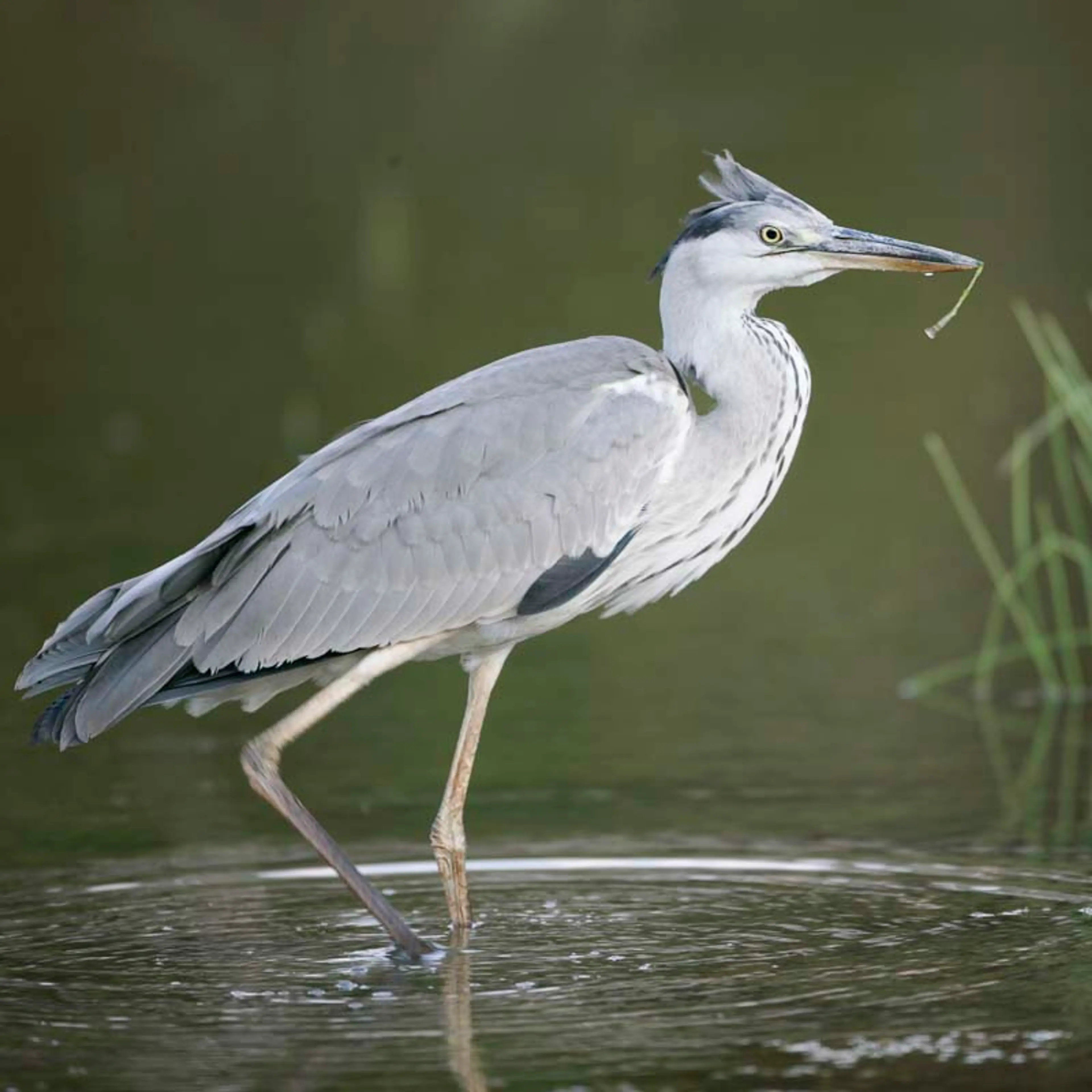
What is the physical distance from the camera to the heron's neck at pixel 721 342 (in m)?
7.54

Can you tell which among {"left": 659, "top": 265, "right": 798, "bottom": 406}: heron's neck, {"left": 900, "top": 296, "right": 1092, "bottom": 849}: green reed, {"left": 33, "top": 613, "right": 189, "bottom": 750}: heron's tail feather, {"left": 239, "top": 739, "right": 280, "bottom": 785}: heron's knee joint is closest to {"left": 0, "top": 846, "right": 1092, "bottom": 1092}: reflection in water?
{"left": 239, "top": 739, "right": 280, "bottom": 785}: heron's knee joint

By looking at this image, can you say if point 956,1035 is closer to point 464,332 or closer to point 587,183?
point 464,332

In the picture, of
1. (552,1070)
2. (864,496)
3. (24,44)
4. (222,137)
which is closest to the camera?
(552,1070)

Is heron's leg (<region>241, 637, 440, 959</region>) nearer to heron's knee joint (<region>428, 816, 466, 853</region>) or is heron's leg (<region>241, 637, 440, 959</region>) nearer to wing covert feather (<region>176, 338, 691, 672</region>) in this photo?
wing covert feather (<region>176, 338, 691, 672</region>)

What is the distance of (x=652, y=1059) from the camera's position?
5.70 meters

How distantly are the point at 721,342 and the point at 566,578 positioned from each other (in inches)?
33.2

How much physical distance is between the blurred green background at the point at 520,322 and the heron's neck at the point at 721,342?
4.42ft

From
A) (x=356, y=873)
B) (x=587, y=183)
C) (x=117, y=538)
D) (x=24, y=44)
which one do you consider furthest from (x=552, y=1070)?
(x=24, y=44)

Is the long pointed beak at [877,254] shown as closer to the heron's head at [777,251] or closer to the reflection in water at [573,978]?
the heron's head at [777,251]

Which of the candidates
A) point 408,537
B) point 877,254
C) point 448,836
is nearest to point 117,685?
point 408,537

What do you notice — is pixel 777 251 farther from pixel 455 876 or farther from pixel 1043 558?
pixel 1043 558

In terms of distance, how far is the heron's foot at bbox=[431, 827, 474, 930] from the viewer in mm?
7152

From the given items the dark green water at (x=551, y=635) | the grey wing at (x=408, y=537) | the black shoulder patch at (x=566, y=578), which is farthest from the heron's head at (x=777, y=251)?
the dark green water at (x=551, y=635)

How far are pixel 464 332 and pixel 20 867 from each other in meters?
10.3
